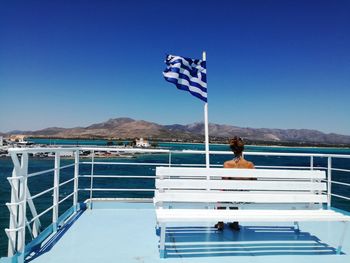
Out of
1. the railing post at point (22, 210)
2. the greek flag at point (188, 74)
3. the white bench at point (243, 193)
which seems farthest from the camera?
the greek flag at point (188, 74)

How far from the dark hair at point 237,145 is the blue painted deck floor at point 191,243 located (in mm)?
969

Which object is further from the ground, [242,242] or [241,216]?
[241,216]

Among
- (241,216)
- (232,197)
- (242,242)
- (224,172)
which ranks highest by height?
(224,172)

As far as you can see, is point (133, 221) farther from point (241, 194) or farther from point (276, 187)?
point (276, 187)

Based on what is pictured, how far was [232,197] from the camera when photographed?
383 cm

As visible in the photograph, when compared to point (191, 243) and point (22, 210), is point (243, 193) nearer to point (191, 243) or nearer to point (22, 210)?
point (191, 243)

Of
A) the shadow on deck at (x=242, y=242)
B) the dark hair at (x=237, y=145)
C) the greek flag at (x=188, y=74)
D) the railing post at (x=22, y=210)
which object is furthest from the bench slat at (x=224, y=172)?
the greek flag at (x=188, y=74)

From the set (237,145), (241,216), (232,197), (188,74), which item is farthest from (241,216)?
(188,74)

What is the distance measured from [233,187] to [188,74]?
2.30 m

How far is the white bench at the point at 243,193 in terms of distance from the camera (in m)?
3.59

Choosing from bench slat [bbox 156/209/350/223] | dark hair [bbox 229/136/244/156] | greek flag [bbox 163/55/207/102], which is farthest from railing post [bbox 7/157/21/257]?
greek flag [bbox 163/55/207/102]

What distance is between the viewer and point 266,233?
4.24 m

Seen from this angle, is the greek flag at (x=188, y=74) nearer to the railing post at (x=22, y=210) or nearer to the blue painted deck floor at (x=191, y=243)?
the blue painted deck floor at (x=191, y=243)

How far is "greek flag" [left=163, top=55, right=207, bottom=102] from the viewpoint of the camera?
17.9 ft
